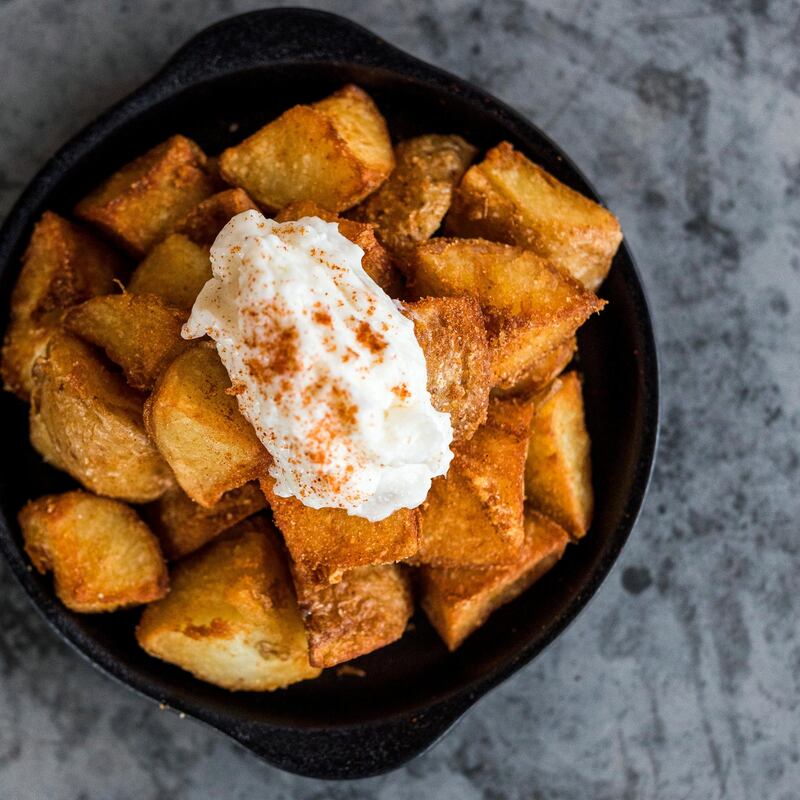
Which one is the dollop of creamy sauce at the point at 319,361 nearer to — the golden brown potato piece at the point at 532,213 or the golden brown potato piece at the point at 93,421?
the golden brown potato piece at the point at 93,421

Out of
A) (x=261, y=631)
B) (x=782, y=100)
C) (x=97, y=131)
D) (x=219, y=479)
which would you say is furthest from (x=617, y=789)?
(x=97, y=131)

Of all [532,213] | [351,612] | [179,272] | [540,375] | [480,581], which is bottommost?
[480,581]

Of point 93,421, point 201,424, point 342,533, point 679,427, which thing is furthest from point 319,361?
point 679,427

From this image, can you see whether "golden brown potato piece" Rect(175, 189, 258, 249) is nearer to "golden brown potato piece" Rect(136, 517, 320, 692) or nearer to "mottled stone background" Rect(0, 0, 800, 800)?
"golden brown potato piece" Rect(136, 517, 320, 692)

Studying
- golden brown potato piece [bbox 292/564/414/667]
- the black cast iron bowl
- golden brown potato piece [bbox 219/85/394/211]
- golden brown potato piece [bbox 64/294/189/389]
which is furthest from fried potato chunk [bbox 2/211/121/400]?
golden brown potato piece [bbox 292/564/414/667]

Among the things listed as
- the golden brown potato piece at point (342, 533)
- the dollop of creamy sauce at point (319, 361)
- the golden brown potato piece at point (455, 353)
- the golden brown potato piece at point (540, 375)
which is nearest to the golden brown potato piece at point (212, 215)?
the dollop of creamy sauce at point (319, 361)

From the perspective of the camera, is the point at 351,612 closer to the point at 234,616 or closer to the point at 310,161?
the point at 234,616
